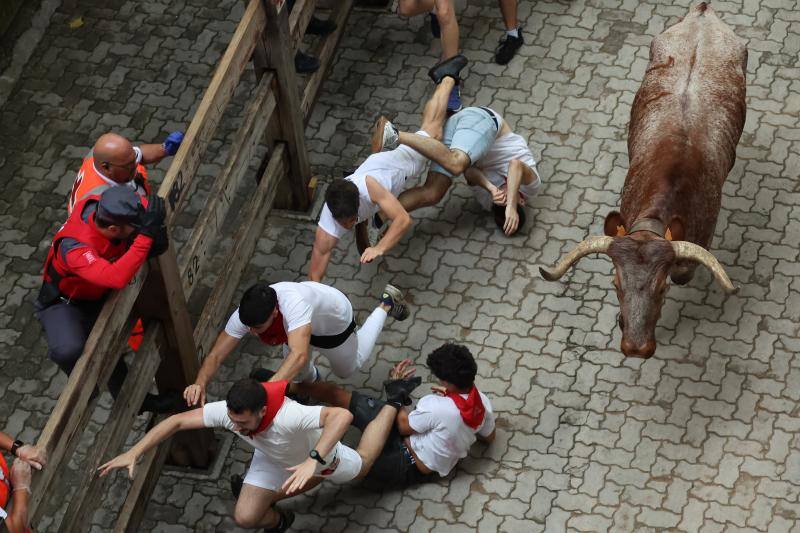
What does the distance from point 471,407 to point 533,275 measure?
2036 mm

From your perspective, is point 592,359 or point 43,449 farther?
point 592,359

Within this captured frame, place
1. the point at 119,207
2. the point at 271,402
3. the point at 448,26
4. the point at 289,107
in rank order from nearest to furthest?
the point at 119,207
the point at 271,402
the point at 289,107
the point at 448,26

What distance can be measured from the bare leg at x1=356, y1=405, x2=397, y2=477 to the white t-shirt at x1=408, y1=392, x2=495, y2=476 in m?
0.18

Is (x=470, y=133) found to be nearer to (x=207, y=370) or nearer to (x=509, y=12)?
(x=509, y=12)

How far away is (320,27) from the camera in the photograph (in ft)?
40.9

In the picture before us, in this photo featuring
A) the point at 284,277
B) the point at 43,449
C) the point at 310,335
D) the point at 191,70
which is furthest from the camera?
the point at 191,70

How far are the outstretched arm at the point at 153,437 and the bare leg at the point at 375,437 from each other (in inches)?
52.3

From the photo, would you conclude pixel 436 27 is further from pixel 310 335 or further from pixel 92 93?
pixel 310 335

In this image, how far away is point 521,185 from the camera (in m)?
11.4

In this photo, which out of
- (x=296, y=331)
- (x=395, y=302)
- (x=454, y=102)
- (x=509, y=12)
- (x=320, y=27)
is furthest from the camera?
(x=509, y=12)

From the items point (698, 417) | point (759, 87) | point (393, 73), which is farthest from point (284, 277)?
point (759, 87)

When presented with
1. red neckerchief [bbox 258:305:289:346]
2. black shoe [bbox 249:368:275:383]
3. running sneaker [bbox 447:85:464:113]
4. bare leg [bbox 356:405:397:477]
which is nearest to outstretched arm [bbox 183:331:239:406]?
red neckerchief [bbox 258:305:289:346]

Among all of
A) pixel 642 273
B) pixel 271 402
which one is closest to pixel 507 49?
pixel 642 273

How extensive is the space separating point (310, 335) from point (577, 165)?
3.59m
